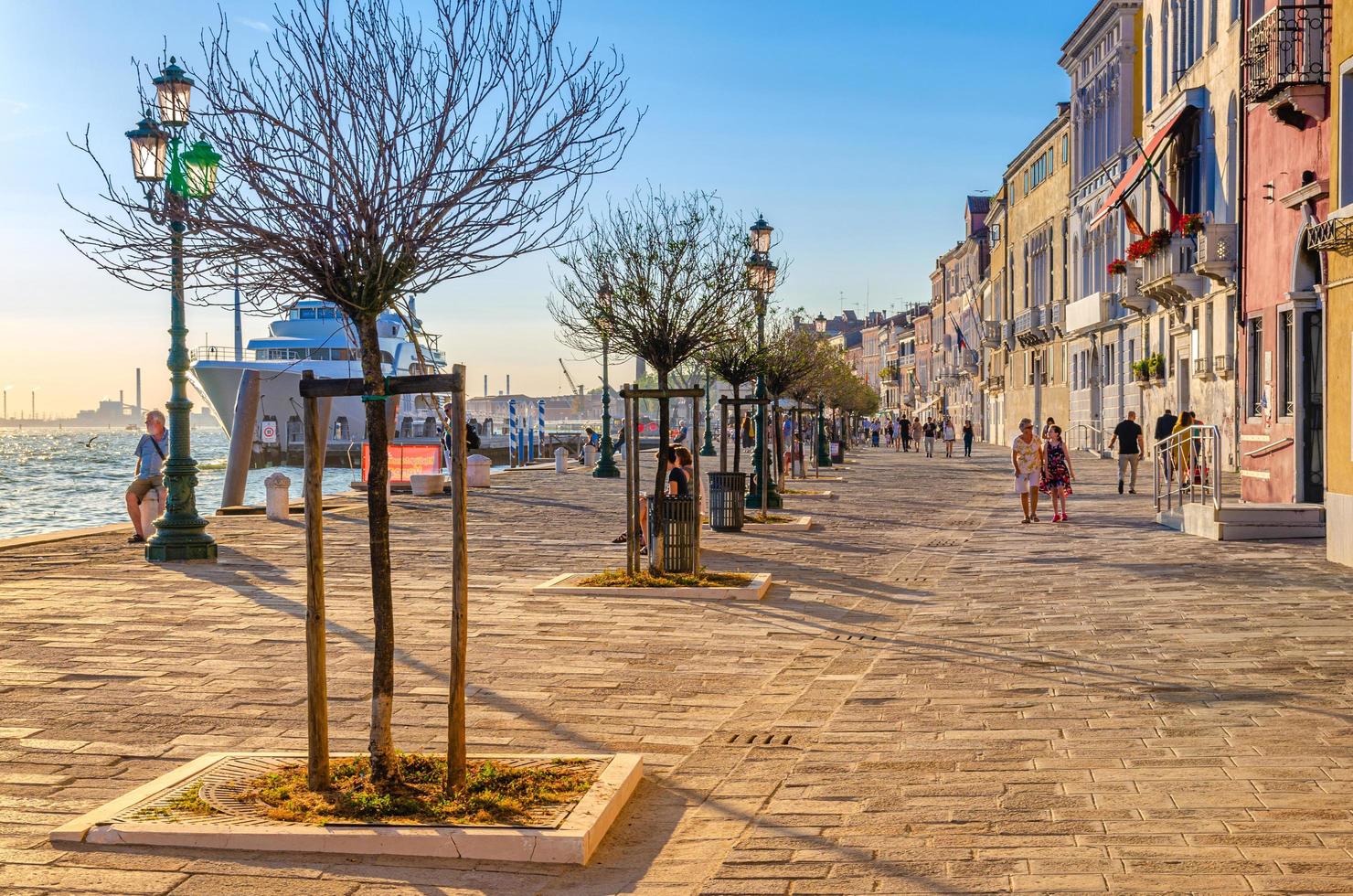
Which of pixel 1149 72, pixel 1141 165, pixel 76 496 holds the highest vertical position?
pixel 1149 72

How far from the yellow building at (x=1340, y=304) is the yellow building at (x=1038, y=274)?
119 ft

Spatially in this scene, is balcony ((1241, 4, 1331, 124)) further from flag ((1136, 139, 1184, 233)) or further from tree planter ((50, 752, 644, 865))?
tree planter ((50, 752, 644, 865))

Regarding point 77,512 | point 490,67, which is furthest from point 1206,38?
point 77,512

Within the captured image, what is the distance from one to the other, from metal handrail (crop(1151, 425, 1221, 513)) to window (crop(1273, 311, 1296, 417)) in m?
1.38

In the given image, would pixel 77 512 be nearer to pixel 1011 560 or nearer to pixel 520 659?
pixel 1011 560

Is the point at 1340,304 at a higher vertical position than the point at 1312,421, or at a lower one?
higher

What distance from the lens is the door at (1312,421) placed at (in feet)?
62.4

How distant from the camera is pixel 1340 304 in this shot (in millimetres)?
14281

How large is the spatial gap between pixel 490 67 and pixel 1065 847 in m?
4.06

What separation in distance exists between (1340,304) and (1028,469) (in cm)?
714

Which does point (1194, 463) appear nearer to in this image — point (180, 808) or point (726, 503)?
point (726, 503)

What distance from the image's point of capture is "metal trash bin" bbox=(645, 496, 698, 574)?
44.2ft

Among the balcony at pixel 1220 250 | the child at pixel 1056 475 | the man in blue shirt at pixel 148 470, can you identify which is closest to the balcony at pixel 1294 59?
the child at pixel 1056 475

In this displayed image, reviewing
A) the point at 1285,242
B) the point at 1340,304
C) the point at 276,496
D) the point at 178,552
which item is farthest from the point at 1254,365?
the point at 178,552
